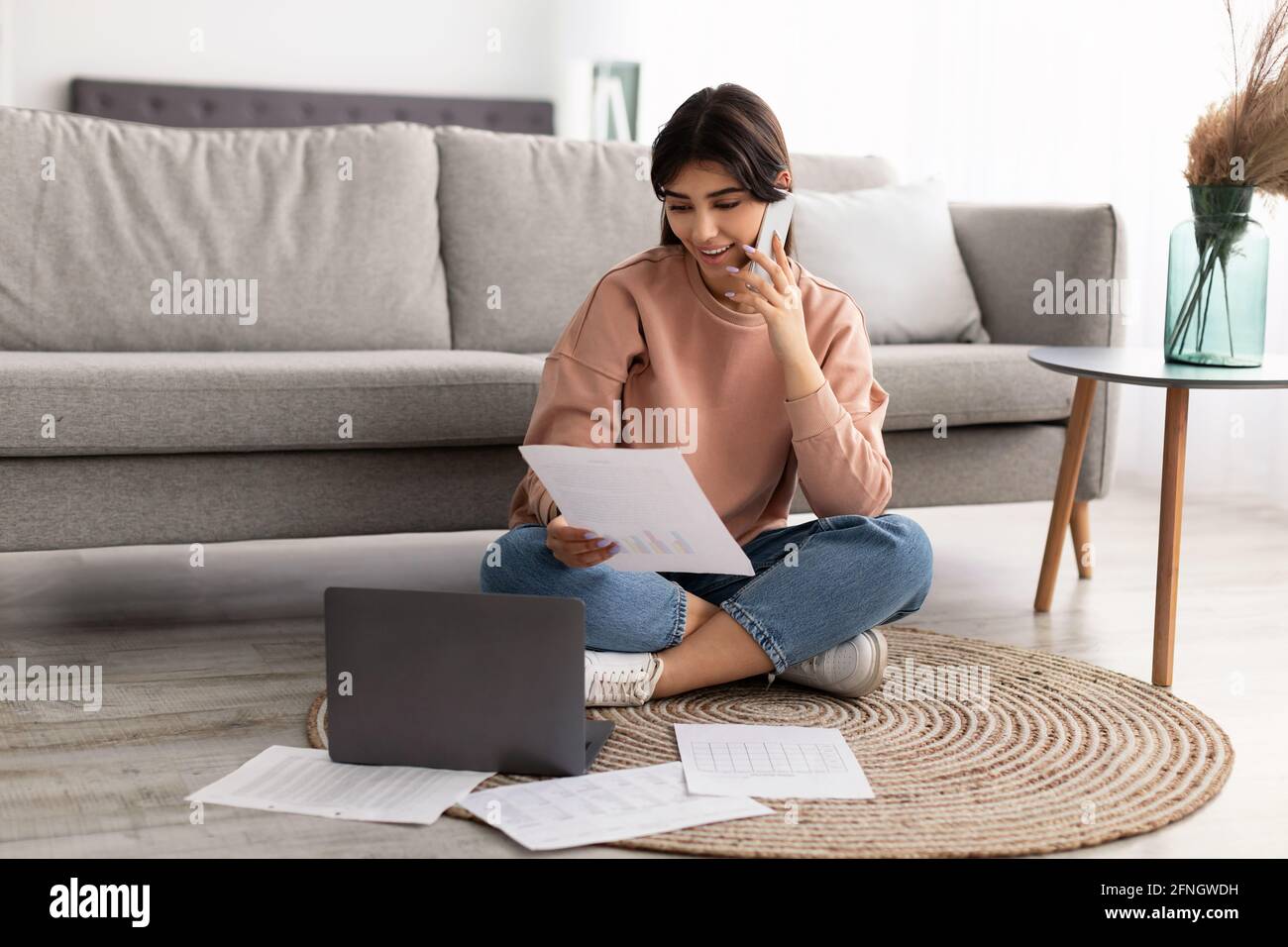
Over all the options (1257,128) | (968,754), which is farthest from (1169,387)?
(968,754)

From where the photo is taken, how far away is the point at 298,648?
77.5 inches

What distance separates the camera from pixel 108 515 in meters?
1.94

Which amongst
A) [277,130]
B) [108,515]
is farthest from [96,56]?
[108,515]

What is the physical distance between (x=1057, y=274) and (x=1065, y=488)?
515 mm

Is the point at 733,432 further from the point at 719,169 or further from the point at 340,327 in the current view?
the point at 340,327

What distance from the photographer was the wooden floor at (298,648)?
1.30 metres

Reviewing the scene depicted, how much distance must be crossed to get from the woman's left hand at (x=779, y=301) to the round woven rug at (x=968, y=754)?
1.52 feet

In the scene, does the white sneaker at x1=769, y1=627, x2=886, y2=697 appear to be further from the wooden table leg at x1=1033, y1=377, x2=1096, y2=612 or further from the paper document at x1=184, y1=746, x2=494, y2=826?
the wooden table leg at x1=1033, y1=377, x2=1096, y2=612

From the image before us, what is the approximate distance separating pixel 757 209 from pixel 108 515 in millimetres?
1049

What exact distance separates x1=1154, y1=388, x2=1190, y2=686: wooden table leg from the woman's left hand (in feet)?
1.97

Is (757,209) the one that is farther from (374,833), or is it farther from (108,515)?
(108,515)

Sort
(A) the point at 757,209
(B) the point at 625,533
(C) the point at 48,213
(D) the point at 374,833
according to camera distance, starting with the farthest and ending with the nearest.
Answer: (C) the point at 48,213 → (A) the point at 757,209 → (B) the point at 625,533 → (D) the point at 374,833

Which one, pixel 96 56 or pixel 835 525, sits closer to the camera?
pixel 835 525
